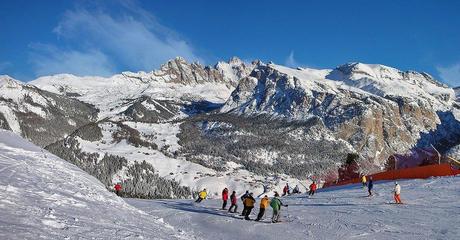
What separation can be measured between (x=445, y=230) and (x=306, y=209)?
1296 cm

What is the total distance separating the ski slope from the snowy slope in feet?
15.2

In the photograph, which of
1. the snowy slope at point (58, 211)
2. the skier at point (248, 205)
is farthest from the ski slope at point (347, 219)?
the snowy slope at point (58, 211)

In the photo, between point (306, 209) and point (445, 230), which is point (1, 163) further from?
point (445, 230)

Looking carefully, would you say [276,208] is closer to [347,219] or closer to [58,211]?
[347,219]

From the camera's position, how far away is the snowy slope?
1805 cm

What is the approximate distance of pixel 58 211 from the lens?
71.8ft

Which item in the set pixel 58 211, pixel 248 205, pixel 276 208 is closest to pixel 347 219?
pixel 276 208

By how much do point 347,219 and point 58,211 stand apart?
18065mm

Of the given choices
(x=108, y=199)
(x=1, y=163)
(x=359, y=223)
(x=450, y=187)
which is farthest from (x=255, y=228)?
(x=450, y=187)

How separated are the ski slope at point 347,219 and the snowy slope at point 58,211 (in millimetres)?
→ 4643

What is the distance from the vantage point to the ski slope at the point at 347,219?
2792cm

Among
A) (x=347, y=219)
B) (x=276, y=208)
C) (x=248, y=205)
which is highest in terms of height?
(x=248, y=205)

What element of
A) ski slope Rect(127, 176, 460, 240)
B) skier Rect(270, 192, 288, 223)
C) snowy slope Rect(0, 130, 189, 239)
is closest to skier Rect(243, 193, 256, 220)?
ski slope Rect(127, 176, 460, 240)

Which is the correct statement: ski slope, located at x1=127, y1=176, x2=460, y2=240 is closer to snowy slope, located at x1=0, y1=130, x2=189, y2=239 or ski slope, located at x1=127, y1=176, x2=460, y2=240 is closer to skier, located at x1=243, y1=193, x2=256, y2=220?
skier, located at x1=243, y1=193, x2=256, y2=220
